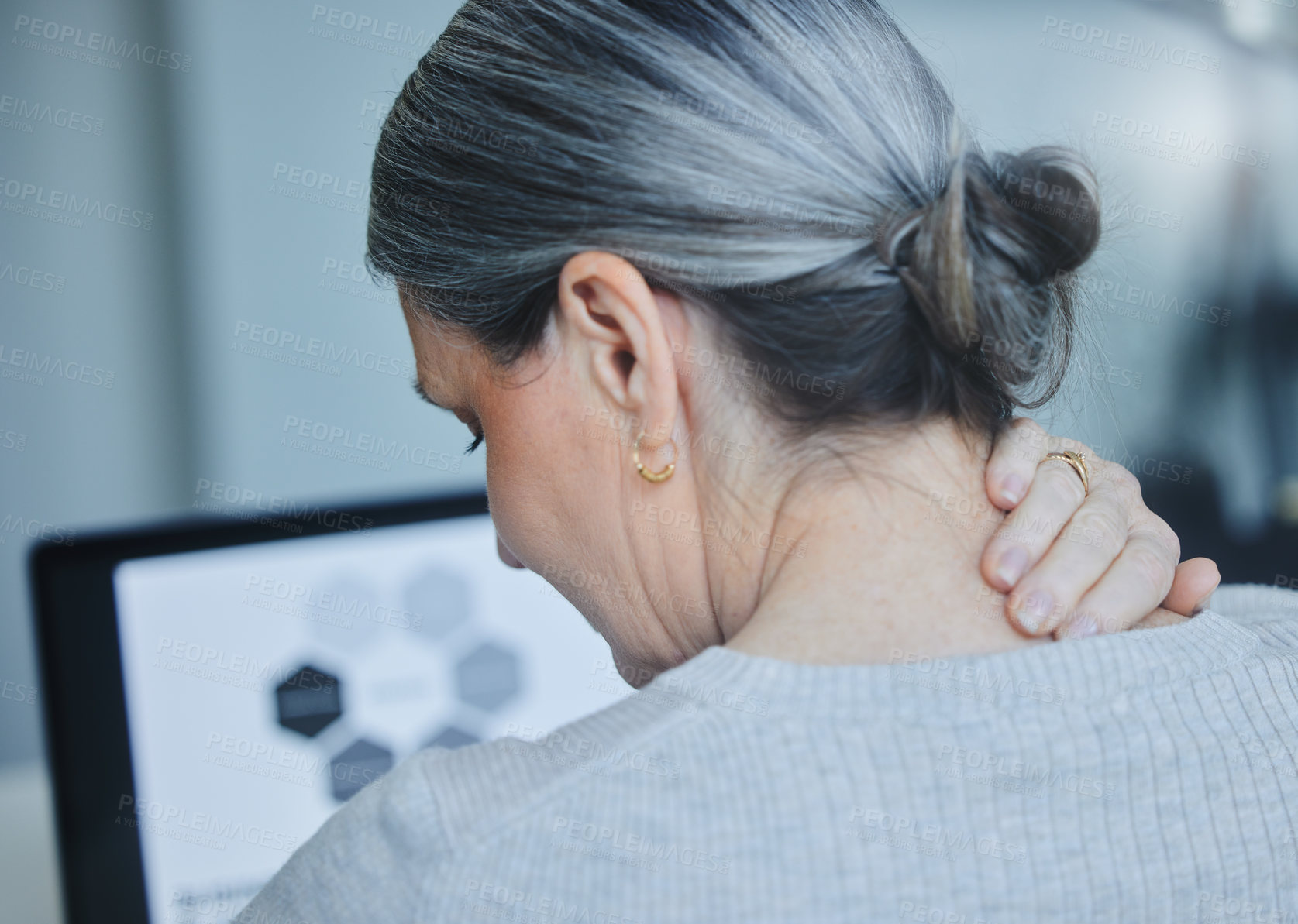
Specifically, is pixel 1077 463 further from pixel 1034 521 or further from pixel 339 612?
pixel 339 612

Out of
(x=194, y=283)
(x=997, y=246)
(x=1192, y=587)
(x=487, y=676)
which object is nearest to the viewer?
(x=997, y=246)

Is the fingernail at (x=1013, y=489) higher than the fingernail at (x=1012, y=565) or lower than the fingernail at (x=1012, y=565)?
higher

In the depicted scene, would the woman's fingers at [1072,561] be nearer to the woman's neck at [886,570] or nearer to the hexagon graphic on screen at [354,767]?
the woman's neck at [886,570]

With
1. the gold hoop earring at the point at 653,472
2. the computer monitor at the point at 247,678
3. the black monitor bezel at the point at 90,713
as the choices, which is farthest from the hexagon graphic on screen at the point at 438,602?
the gold hoop earring at the point at 653,472

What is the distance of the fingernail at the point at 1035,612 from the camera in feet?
1.91

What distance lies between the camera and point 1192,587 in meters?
0.73

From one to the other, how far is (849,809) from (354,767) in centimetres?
66

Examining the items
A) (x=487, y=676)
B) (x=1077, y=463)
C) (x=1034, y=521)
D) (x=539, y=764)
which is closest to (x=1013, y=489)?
(x=1034, y=521)

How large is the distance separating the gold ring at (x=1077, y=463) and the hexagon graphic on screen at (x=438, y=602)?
61cm

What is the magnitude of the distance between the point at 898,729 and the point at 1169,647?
196 millimetres

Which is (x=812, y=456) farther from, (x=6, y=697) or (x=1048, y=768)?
(x=6, y=697)

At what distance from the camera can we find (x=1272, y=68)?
2832 millimetres

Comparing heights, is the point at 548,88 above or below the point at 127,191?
below

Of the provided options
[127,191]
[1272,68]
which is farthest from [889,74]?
[1272,68]
